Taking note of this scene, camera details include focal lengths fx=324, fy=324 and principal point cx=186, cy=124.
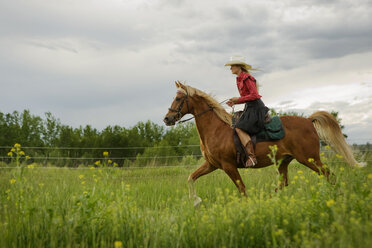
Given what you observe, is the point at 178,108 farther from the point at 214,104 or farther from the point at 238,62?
the point at 238,62

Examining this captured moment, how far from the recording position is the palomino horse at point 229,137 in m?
6.04

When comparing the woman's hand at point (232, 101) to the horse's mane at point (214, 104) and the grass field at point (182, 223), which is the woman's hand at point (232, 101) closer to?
the horse's mane at point (214, 104)

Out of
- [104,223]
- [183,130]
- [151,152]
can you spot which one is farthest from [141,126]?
[104,223]

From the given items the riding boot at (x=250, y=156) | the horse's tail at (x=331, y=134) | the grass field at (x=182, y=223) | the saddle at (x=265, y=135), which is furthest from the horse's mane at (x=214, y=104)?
the grass field at (x=182, y=223)

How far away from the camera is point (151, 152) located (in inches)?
714

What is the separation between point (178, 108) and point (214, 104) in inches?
28.6

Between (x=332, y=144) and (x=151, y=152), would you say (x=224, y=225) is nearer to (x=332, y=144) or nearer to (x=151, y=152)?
(x=332, y=144)

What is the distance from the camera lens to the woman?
593 centimetres

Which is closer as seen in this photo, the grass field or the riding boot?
the grass field

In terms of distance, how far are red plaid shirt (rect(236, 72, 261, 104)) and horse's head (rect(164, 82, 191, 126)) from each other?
1012mm

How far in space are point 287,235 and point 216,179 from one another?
5018 mm

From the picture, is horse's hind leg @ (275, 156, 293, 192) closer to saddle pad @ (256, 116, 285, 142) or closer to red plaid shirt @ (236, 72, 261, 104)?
saddle pad @ (256, 116, 285, 142)

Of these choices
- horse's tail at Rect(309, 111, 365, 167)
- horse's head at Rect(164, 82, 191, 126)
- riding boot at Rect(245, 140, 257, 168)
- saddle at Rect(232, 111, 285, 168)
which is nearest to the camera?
riding boot at Rect(245, 140, 257, 168)

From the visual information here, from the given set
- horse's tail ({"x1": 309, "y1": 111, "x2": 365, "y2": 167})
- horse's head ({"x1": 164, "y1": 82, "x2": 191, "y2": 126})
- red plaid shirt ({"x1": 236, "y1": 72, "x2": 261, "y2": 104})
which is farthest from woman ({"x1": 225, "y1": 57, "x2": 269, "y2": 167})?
horse's tail ({"x1": 309, "y1": 111, "x2": 365, "y2": 167})
